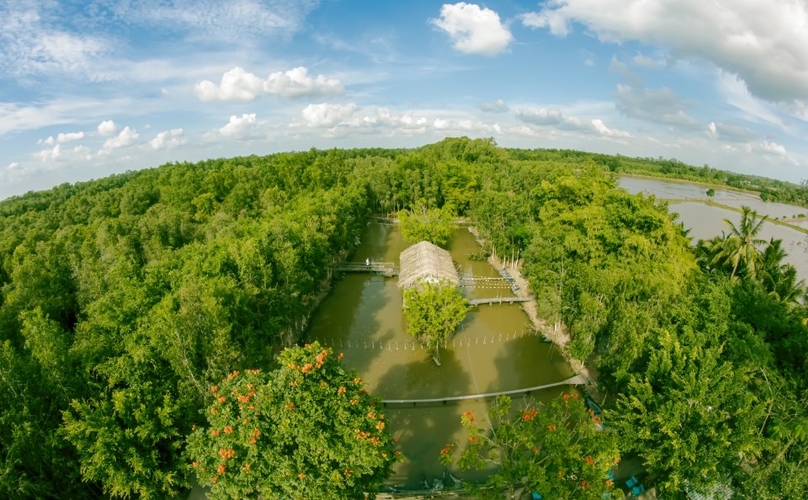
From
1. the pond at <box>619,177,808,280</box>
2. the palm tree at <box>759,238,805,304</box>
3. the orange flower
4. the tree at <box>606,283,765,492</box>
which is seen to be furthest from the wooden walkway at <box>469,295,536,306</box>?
the orange flower

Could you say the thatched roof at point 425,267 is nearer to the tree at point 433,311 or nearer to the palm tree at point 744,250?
the tree at point 433,311

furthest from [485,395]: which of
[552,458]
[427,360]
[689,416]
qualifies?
[689,416]

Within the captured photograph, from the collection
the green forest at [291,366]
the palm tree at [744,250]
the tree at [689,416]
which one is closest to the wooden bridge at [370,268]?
the green forest at [291,366]

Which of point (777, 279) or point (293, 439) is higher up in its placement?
point (777, 279)

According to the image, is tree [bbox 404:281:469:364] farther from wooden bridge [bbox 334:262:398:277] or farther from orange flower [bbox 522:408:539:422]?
wooden bridge [bbox 334:262:398:277]

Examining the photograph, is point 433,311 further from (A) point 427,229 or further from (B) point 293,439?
(A) point 427,229
